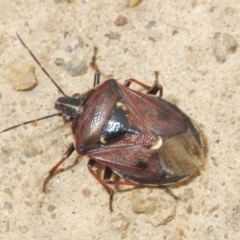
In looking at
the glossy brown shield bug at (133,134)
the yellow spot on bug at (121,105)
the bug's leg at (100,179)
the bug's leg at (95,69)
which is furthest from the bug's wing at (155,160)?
the bug's leg at (95,69)

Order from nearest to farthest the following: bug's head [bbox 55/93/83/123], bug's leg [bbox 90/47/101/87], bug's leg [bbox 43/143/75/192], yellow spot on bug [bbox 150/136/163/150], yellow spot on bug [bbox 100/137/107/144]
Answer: yellow spot on bug [bbox 150/136/163/150] → yellow spot on bug [bbox 100/137/107/144] → bug's head [bbox 55/93/83/123] → bug's leg [bbox 43/143/75/192] → bug's leg [bbox 90/47/101/87]

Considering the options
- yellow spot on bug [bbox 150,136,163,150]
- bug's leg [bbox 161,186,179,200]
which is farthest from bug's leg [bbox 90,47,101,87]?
bug's leg [bbox 161,186,179,200]

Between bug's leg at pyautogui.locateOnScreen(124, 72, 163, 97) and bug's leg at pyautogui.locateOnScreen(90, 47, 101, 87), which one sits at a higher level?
bug's leg at pyautogui.locateOnScreen(90, 47, 101, 87)

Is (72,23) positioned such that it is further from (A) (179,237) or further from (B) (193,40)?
(A) (179,237)

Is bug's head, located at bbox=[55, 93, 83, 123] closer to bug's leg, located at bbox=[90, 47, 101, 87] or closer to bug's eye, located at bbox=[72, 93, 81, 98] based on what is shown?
bug's eye, located at bbox=[72, 93, 81, 98]

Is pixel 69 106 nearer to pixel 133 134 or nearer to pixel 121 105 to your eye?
pixel 121 105
